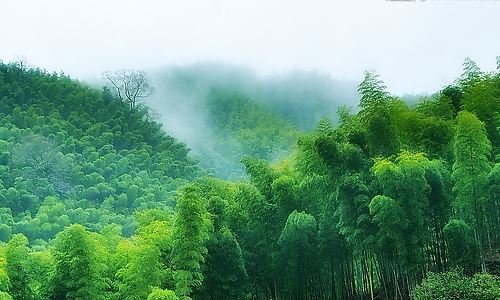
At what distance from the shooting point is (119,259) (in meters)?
19.2

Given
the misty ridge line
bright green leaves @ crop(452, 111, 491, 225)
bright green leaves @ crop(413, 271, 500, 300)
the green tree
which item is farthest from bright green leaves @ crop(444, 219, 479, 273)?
the misty ridge line

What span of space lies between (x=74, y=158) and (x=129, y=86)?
1574 cm

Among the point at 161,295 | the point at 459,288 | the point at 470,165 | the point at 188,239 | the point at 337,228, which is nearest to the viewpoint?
the point at 459,288

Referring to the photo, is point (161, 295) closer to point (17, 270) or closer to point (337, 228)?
point (17, 270)

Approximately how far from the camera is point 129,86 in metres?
58.9

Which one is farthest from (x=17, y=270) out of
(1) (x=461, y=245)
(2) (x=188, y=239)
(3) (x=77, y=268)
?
(1) (x=461, y=245)

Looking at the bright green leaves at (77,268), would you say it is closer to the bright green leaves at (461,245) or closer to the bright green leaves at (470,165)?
the bright green leaves at (461,245)

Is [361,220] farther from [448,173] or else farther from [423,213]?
[448,173]

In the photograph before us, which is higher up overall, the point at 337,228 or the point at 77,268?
the point at 337,228

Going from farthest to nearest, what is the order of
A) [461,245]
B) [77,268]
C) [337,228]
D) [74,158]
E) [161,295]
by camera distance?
1. [74,158]
2. [337,228]
3. [77,268]
4. [461,245]
5. [161,295]

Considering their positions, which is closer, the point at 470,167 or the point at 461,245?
the point at 470,167

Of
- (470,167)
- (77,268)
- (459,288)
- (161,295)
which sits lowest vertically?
(459,288)

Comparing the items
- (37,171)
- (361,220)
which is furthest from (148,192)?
(361,220)

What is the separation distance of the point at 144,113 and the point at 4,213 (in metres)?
22.5
